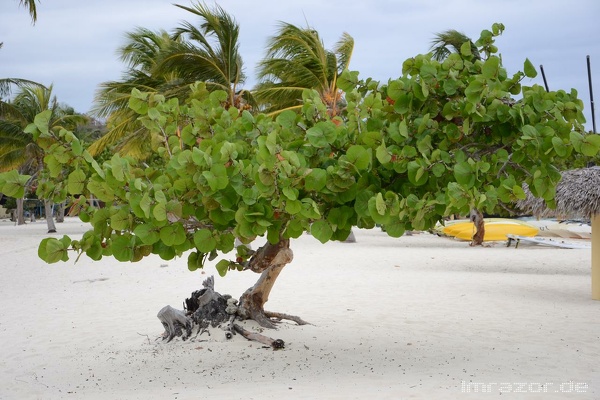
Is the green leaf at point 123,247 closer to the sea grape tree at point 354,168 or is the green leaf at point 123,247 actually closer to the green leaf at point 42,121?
the sea grape tree at point 354,168

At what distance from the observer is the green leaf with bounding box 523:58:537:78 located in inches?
173

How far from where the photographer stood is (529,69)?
4.45m

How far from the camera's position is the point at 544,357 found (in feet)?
20.7

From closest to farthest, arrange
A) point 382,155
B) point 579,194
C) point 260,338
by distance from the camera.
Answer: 1. point 382,155
2. point 260,338
3. point 579,194

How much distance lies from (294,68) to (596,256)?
12.5 metres

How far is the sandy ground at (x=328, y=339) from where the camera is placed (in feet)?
17.5

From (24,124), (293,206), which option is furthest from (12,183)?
(24,124)

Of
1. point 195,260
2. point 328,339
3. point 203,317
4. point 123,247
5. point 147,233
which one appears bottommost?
point 328,339

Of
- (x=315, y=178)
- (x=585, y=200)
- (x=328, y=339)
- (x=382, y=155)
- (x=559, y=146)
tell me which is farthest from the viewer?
(x=585, y=200)

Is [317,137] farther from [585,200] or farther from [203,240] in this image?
[585,200]

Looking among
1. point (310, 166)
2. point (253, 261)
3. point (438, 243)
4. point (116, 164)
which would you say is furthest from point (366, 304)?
point (438, 243)

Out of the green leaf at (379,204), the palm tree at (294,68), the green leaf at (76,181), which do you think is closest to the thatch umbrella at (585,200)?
the green leaf at (379,204)

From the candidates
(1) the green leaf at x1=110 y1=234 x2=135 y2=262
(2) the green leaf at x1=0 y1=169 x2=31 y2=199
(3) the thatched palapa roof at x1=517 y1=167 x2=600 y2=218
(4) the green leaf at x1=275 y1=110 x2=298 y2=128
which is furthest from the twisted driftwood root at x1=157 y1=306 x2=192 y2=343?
(3) the thatched palapa roof at x1=517 y1=167 x2=600 y2=218

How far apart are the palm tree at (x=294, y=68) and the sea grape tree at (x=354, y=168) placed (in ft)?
48.7
